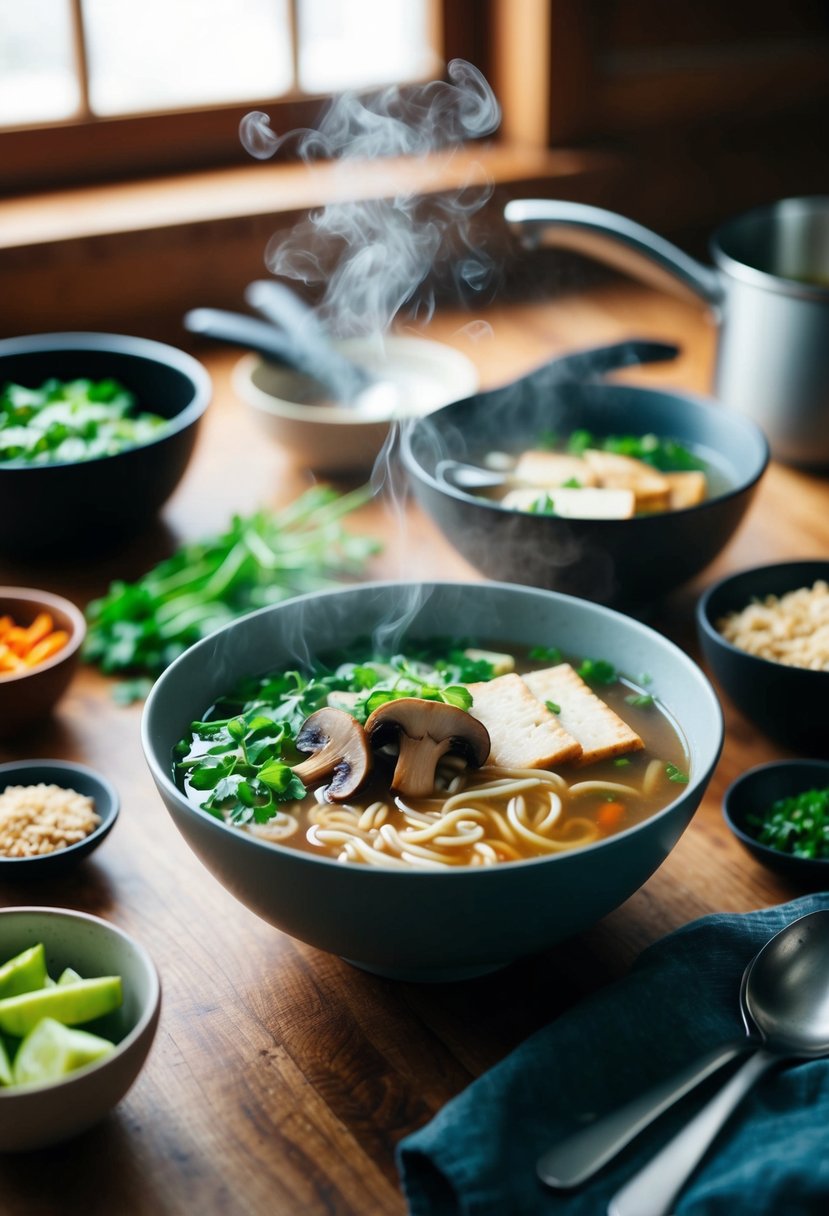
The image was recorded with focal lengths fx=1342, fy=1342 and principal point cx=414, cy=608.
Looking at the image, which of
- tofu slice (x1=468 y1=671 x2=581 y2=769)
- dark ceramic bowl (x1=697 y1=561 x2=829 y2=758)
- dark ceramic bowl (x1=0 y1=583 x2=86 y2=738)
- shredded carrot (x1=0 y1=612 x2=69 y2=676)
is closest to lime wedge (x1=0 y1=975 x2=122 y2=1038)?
tofu slice (x1=468 y1=671 x2=581 y2=769)

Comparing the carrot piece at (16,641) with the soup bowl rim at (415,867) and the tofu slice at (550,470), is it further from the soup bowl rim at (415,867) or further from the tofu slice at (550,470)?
the tofu slice at (550,470)

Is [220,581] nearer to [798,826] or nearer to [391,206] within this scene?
[798,826]

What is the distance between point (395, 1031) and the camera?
4.33 ft

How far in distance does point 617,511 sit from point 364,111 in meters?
1.85

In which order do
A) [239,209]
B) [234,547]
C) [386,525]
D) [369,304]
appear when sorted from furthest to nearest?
[239,209] < [369,304] < [386,525] < [234,547]

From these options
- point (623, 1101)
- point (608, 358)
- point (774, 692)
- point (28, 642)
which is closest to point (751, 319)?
point (608, 358)

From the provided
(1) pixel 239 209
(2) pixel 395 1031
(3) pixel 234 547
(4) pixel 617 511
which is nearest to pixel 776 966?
(2) pixel 395 1031

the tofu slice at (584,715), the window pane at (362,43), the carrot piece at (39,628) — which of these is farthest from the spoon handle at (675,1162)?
the window pane at (362,43)

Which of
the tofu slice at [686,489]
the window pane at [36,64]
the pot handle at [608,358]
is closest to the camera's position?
the tofu slice at [686,489]

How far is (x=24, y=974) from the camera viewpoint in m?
1.21

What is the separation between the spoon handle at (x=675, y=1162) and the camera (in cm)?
106

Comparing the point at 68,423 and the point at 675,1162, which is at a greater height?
the point at 68,423

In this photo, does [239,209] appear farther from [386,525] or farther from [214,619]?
[214,619]

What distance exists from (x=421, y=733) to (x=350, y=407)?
1359 millimetres
